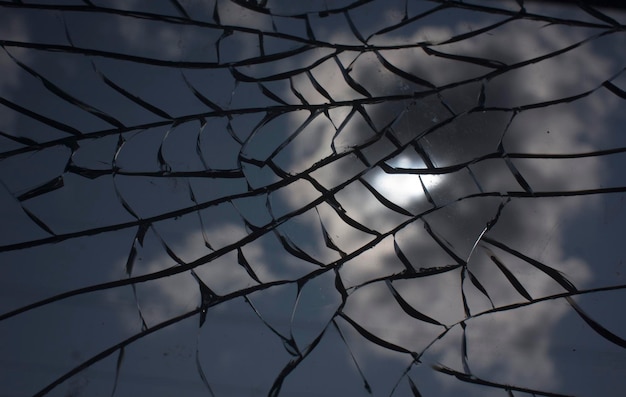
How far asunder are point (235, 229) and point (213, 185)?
0.09m

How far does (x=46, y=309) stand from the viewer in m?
0.95

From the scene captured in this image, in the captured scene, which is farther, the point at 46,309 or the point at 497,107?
the point at 497,107

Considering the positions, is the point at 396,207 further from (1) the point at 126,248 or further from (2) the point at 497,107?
(1) the point at 126,248

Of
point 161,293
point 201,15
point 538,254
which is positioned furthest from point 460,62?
point 161,293

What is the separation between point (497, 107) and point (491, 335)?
43cm

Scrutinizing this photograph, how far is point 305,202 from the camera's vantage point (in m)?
1.01

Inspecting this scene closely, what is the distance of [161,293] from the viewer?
3.17ft

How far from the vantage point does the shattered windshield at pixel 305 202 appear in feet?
3.14

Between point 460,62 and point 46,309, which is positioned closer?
point 46,309

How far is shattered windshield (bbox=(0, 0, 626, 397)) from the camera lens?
96cm

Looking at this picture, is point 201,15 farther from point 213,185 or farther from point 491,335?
point 491,335

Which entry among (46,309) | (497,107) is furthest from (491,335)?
(46,309)

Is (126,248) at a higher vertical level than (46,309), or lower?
higher

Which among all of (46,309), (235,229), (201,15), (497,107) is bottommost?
(46,309)
